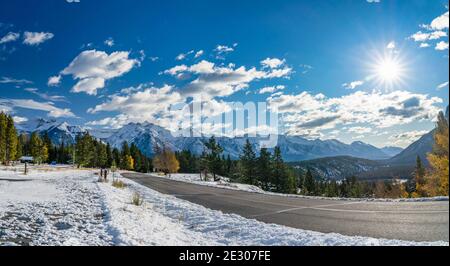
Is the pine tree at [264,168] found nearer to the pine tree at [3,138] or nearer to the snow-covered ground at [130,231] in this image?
the pine tree at [3,138]

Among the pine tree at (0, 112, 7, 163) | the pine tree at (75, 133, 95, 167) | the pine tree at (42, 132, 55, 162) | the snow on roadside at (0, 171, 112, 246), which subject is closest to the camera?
the snow on roadside at (0, 171, 112, 246)

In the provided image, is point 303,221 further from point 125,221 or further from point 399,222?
point 125,221

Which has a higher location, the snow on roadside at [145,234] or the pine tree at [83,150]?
the pine tree at [83,150]

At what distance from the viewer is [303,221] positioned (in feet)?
39.1

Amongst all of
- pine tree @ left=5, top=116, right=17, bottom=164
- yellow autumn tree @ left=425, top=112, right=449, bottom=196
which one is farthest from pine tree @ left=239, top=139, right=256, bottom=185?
yellow autumn tree @ left=425, top=112, right=449, bottom=196

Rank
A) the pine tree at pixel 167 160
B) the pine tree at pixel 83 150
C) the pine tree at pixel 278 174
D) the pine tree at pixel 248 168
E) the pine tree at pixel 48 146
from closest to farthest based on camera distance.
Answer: the pine tree at pixel 278 174 < the pine tree at pixel 248 168 < the pine tree at pixel 167 160 < the pine tree at pixel 83 150 < the pine tree at pixel 48 146

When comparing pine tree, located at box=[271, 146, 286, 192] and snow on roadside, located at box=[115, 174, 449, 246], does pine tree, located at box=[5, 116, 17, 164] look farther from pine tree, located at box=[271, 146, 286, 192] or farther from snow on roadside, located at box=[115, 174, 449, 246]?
snow on roadside, located at box=[115, 174, 449, 246]

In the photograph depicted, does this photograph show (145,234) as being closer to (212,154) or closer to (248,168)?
(212,154)

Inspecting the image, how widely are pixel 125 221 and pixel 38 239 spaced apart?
9.74ft

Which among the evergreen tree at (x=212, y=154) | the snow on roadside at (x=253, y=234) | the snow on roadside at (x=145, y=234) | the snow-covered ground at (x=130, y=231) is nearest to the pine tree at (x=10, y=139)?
the evergreen tree at (x=212, y=154)

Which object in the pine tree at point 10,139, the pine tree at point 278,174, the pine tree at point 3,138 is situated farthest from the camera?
the pine tree at point 10,139

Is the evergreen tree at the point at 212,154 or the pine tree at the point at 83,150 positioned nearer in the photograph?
the evergreen tree at the point at 212,154
